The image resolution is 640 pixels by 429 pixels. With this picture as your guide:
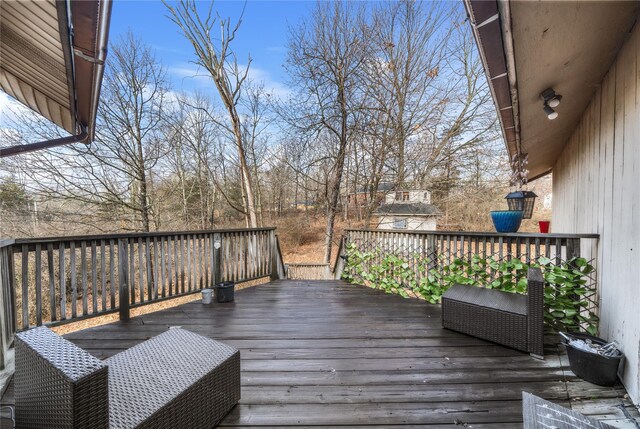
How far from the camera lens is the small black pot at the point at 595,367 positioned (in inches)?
75.3

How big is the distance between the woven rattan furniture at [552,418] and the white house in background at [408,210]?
752 cm

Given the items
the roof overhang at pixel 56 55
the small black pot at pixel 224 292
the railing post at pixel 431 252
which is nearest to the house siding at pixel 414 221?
the railing post at pixel 431 252

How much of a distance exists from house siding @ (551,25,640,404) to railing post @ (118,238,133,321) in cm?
444

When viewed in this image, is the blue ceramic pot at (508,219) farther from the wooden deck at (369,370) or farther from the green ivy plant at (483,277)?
the wooden deck at (369,370)

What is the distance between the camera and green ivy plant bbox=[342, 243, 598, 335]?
2682mm

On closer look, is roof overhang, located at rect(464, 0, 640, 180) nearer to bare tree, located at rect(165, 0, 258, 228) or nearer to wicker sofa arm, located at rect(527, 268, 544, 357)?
wicker sofa arm, located at rect(527, 268, 544, 357)

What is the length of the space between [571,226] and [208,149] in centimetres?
1045

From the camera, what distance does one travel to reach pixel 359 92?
8234 millimetres

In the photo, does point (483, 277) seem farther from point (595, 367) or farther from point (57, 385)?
point (57, 385)

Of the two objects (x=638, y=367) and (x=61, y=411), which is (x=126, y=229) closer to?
(x=61, y=411)

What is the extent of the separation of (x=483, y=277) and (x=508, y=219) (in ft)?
2.47

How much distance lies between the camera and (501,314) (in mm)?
2469

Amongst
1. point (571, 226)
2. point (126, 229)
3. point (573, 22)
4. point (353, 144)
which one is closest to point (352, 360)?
point (573, 22)

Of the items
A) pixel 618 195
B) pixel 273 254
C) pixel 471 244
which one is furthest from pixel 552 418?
pixel 273 254
